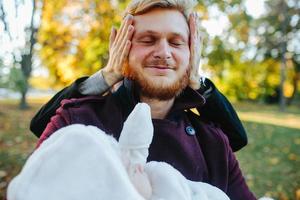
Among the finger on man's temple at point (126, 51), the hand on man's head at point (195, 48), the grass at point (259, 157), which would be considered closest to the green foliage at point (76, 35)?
the grass at point (259, 157)

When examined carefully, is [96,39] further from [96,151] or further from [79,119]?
[96,151]

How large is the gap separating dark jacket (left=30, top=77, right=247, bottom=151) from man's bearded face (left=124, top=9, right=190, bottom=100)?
0.26 m

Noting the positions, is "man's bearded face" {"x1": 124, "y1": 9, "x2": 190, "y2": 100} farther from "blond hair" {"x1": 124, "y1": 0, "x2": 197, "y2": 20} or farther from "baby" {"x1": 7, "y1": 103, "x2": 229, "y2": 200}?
"baby" {"x1": 7, "y1": 103, "x2": 229, "y2": 200}

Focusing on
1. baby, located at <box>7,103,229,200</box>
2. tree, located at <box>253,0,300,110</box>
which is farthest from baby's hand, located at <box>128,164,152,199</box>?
tree, located at <box>253,0,300,110</box>

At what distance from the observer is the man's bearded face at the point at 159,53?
5.53ft

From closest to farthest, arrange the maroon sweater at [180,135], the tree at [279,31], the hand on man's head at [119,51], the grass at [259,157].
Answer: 1. the maroon sweater at [180,135]
2. the hand on man's head at [119,51]
3. the grass at [259,157]
4. the tree at [279,31]

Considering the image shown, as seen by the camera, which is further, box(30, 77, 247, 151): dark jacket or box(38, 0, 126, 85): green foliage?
box(38, 0, 126, 85): green foliage

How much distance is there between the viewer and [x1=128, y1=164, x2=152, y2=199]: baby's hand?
109 centimetres

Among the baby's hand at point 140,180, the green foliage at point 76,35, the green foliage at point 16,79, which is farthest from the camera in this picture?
the green foliage at point 76,35

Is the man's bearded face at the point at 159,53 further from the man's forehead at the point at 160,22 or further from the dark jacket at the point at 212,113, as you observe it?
the dark jacket at the point at 212,113

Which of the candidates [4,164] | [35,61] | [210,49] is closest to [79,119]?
[4,164]

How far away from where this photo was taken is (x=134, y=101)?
5.71 ft

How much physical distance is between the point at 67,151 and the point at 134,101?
80 cm

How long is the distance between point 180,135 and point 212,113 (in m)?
0.30
